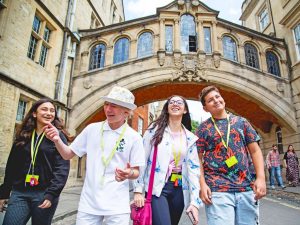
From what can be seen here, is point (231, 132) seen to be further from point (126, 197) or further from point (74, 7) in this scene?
point (74, 7)

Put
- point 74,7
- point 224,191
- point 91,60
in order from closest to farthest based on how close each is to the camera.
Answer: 1. point 224,191
2. point 74,7
3. point 91,60

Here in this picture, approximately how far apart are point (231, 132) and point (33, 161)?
7.05 feet

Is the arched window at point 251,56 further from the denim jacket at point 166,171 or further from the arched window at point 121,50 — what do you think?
the denim jacket at point 166,171

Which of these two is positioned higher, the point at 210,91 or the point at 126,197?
the point at 210,91

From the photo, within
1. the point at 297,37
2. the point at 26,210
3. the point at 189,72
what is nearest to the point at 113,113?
the point at 26,210

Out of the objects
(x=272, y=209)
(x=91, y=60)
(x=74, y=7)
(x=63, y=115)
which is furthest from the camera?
(x=91, y=60)

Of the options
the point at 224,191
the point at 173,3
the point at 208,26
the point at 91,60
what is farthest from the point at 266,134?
the point at 224,191

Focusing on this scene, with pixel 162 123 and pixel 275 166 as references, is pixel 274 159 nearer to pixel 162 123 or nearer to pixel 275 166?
pixel 275 166

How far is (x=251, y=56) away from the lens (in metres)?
13.8

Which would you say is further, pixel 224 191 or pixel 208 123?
pixel 208 123

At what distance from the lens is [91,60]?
43.9 ft

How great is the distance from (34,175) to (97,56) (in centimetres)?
1181

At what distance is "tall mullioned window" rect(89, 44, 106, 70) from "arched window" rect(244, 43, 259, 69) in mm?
8476

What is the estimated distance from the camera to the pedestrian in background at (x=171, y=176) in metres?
2.25
